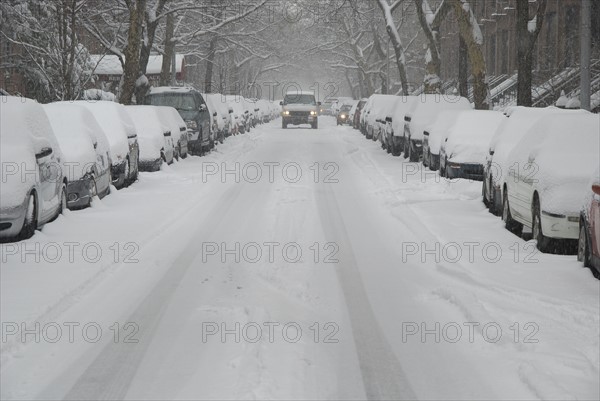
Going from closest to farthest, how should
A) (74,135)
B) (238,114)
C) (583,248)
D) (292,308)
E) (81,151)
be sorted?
(292,308) < (583,248) < (81,151) < (74,135) < (238,114)

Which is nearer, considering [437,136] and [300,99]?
[437,136]

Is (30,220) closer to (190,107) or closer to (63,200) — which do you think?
(63,200)

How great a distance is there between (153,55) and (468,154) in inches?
1849

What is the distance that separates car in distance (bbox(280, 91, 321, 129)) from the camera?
58.5m

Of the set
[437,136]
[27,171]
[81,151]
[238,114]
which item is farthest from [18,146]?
[238,114]

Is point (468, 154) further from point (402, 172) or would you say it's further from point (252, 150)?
point (252, 150)

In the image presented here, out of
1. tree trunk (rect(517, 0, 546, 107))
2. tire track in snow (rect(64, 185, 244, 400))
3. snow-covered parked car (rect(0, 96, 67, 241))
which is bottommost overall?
tire track in snow (rect(64, 185, 244, 400))

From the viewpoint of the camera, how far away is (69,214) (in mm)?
15383

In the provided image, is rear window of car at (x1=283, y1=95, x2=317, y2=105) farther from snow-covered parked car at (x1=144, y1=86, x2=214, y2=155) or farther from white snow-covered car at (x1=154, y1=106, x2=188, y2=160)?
white snow-covered car at (x1=154, y1=106, x2=188, y2=160)

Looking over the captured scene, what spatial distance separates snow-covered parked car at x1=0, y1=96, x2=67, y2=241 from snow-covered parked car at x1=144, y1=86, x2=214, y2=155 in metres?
15.6

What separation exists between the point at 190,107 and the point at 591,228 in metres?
22.1

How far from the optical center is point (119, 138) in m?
19.7

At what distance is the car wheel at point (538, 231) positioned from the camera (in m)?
12.0

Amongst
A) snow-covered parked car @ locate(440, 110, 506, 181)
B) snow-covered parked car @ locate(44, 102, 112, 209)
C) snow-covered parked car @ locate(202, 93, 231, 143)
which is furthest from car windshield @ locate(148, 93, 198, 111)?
snow-covered parked car @ locate(44, 102, 112, 209)
